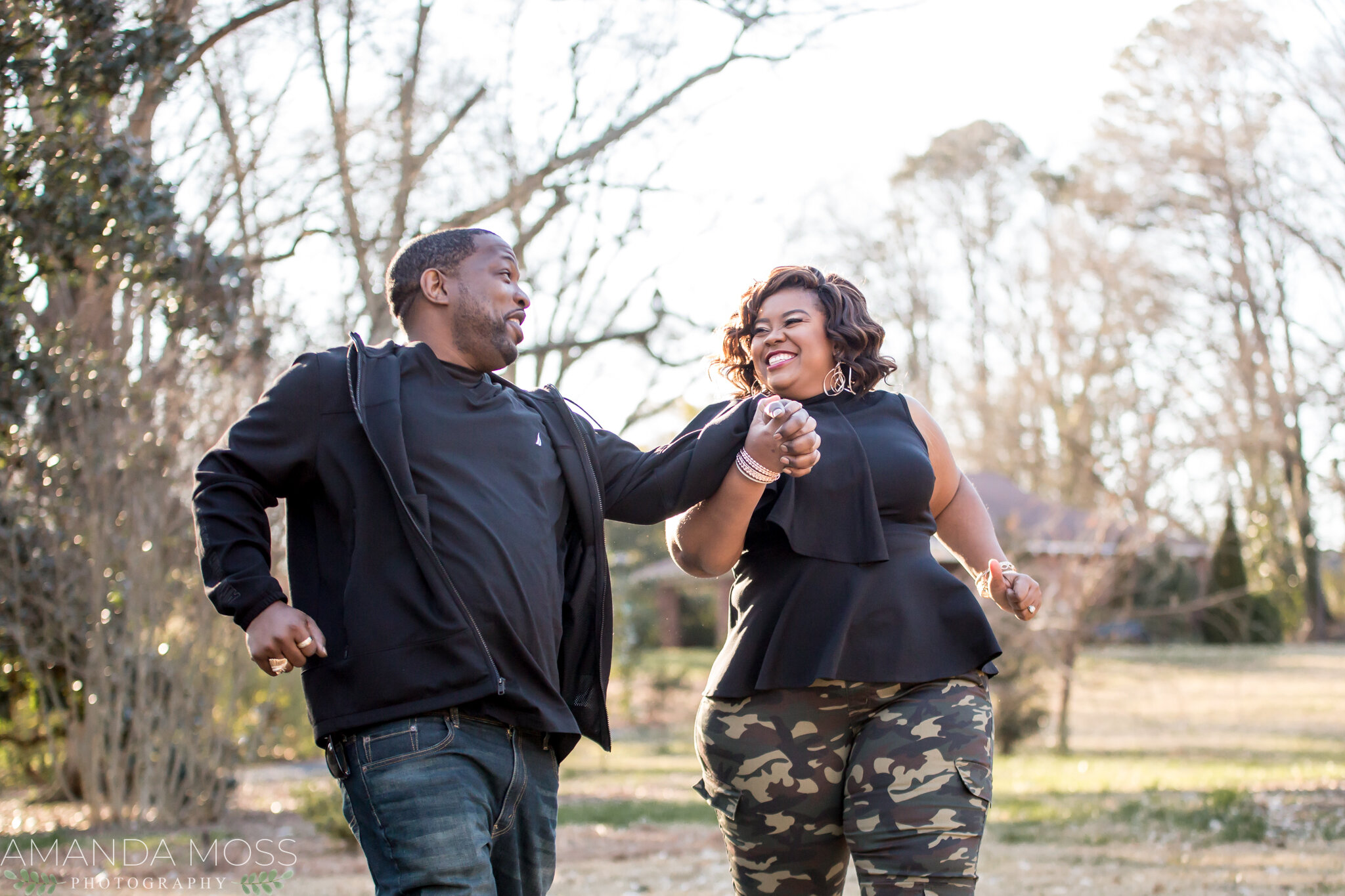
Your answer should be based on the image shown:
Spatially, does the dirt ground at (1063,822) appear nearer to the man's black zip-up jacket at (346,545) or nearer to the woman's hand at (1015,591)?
the woman's hand at (1015,591)

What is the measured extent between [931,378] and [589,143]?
774 inches

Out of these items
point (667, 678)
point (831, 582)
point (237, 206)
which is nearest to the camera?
point (831, 582)

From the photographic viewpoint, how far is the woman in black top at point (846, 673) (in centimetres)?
299

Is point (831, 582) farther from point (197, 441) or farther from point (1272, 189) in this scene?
point (1272, 189)

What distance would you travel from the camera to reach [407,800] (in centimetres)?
256

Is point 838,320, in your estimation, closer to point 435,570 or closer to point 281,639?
point 435,570

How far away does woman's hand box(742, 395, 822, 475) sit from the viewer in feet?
9.55

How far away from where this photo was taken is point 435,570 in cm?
269

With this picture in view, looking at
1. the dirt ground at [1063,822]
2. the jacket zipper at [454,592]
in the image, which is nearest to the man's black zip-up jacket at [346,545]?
the jacket zipper at [454,592]

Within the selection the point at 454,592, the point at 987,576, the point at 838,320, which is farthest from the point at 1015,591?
the point at 454,592

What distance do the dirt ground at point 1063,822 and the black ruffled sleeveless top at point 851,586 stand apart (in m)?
3.25

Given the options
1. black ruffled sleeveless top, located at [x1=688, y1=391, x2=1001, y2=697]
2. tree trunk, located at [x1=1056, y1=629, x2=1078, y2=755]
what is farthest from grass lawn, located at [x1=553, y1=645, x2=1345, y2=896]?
black ruffled sleeveless top, located at [x1=688, y1=391, x2=1001, y2=697]

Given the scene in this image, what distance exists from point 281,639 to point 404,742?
330 mm

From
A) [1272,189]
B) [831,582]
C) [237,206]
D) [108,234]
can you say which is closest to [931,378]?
[1272,189]
